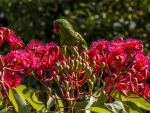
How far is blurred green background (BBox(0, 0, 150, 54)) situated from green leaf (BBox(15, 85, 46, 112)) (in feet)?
8.36

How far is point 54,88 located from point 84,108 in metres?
2.33

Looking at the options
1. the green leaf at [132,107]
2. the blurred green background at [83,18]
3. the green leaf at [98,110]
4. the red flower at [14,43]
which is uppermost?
the blurred green background at [83,18]

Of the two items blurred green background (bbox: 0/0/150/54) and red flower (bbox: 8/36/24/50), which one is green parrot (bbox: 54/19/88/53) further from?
blurred green background (bbox: 0/0/150/54)

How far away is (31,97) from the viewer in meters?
1.27

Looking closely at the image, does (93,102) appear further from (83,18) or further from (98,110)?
(83,18)

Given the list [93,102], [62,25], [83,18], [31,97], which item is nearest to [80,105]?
[93,102]

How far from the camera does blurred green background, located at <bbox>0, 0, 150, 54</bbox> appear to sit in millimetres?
3896

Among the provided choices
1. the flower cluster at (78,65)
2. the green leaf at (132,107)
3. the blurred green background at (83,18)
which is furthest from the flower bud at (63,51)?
the blurred green background at (83,18)

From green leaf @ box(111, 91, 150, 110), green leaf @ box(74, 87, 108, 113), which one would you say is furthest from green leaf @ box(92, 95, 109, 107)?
green leaf @ box(111, 91, 150, 110)

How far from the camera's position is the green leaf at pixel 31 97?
4.09ft

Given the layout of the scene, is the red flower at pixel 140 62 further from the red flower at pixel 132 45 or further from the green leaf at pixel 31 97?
the green leaf at pixel 31 97

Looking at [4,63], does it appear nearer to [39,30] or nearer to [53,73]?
[53,73]

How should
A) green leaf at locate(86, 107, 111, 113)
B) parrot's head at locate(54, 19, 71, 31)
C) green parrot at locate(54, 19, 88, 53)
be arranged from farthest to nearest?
parrot's head at locate(54, 19, 71, 31), green parrot at locate(54, 19, 88, 53), green leaf at locate(86, 107, 111, 113)

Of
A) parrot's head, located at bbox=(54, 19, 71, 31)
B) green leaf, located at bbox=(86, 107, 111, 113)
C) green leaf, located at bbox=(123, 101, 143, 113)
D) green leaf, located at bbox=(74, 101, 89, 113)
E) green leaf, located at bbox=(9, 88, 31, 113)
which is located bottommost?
green leaf, located at bbox=(123, 101, 143, 113)
